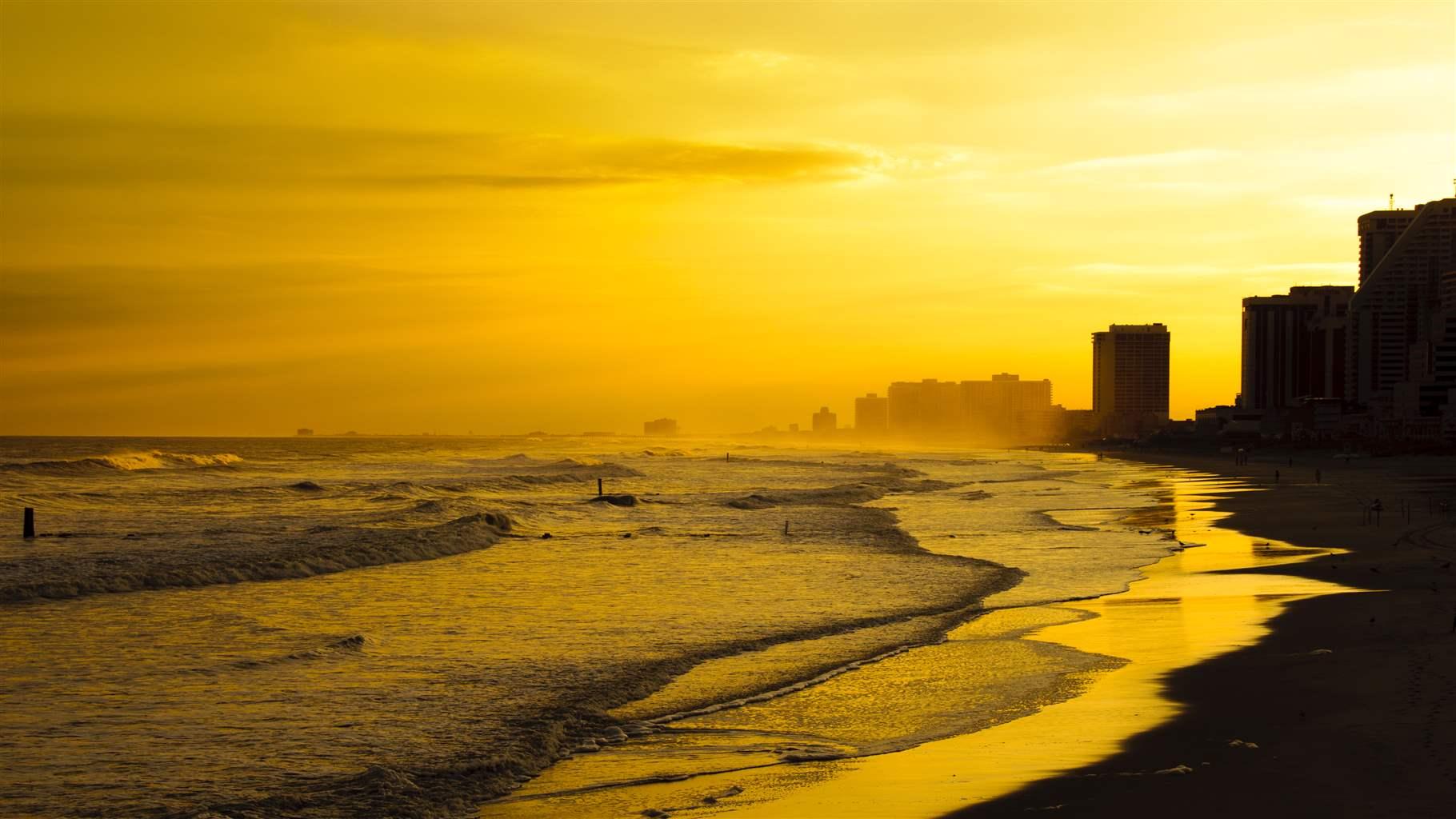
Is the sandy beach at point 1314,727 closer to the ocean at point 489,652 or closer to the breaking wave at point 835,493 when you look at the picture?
the ocean at point 489,652

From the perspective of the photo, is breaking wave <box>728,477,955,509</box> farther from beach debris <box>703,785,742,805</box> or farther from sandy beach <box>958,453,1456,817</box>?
beach debris <box>703,785,742,805</box>

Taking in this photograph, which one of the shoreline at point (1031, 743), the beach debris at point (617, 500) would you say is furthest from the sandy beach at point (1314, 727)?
the beach debris at point (617, 500)

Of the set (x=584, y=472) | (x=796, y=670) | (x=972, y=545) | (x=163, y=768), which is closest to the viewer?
(x=163, y=768)

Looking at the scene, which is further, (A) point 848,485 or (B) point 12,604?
(A) point 848,485

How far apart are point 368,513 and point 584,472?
48.7 metres

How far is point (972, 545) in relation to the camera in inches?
1467

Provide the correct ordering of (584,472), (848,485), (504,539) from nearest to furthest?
(504,539), (848,485), (584,472)

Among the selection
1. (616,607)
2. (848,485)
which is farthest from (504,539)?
(848,485)

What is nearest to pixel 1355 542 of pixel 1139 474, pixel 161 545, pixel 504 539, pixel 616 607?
pixel 616 607

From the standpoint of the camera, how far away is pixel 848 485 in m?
79.6

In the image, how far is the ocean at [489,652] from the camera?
1190 centimetres

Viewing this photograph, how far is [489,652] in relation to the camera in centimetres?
1825

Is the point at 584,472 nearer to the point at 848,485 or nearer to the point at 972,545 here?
the point at 848,485

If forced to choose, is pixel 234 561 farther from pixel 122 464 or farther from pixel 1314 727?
pixel 122 464
